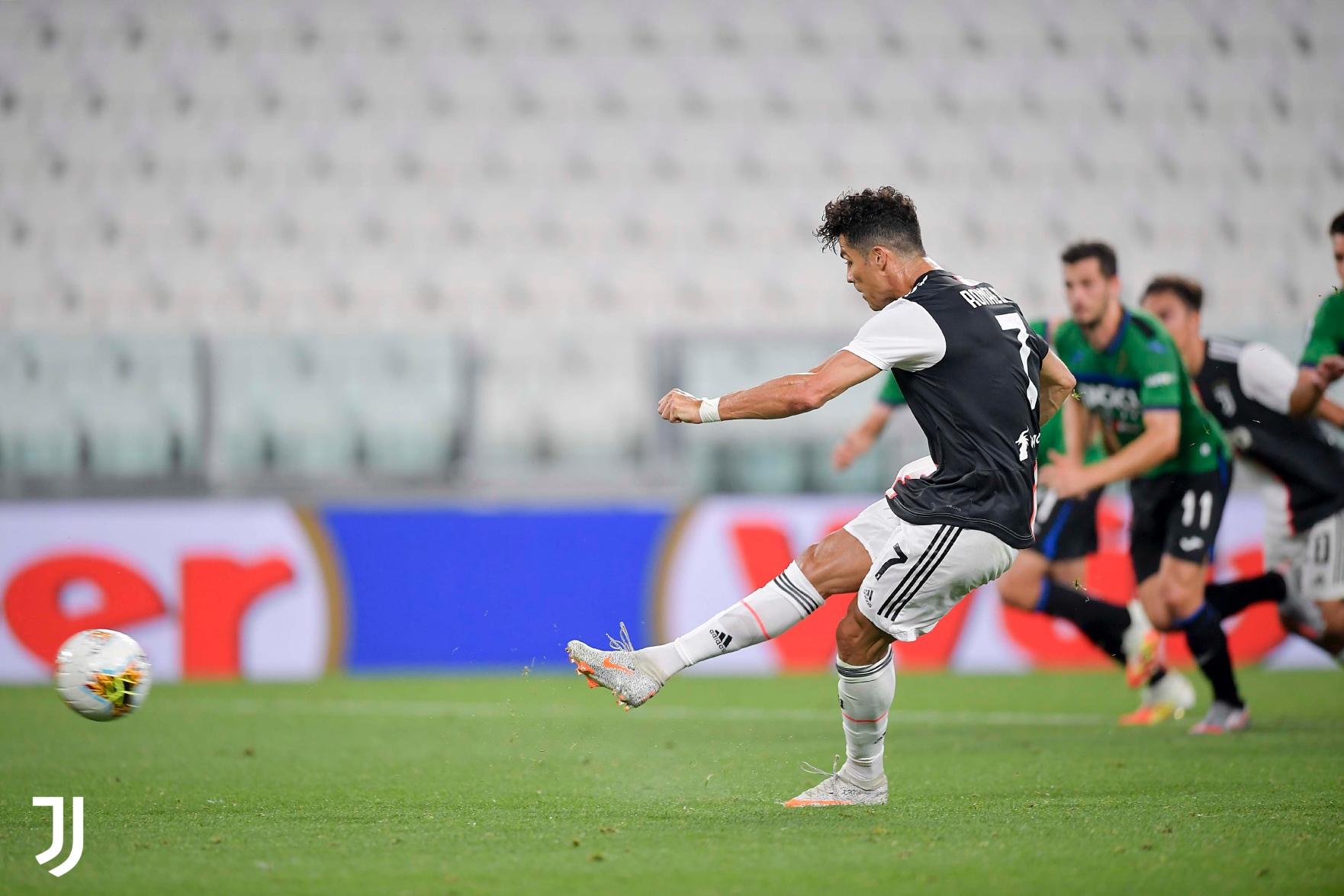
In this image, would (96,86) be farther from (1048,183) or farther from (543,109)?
(1048,183)

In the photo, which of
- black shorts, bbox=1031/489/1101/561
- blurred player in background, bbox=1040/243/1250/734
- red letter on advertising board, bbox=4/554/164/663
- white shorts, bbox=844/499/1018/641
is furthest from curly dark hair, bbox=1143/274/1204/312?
red letter on advertising board, bbox=4/554/164/663

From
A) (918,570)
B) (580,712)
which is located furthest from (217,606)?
(918,570)

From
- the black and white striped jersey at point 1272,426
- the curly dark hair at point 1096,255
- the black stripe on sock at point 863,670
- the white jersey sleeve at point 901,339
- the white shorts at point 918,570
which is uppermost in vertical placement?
the curly dark hair at point 1096,255

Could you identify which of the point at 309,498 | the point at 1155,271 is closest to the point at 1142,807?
the point at 309,498

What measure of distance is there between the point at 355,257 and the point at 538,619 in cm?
481

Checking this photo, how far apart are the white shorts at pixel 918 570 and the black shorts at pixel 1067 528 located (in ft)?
9.24

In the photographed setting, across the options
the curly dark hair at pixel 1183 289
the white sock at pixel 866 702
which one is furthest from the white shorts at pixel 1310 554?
the white sock at pixel 866 702

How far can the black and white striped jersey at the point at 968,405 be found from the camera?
15.3 feet

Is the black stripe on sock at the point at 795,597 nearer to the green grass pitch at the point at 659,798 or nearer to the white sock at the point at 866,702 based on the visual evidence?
the white sock at the point at 866,702

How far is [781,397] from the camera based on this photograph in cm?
451

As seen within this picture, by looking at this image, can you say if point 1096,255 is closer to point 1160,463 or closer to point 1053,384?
point 1160,463

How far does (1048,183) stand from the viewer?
14508 millimetres

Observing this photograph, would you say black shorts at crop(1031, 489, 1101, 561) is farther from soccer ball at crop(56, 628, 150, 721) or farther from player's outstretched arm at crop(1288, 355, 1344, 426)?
soccer ball at crop(56, 628, 150, 721)

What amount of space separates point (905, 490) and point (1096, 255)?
109 inches
